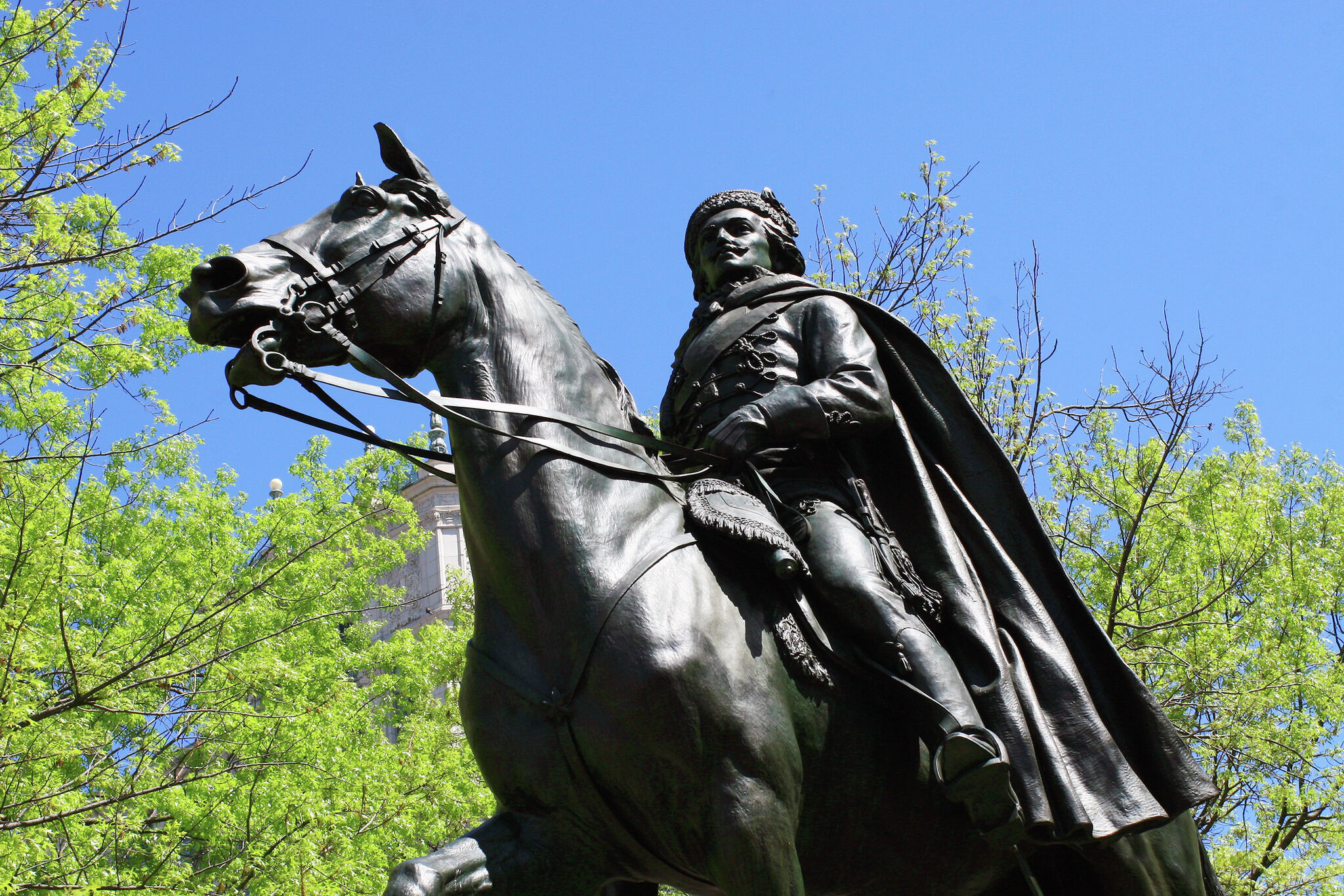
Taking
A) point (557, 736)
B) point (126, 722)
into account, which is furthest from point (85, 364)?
point (557, 736)

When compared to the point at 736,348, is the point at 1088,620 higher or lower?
lower

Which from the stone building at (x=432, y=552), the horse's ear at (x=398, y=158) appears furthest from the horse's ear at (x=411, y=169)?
the stone building at (x=432, y=552)

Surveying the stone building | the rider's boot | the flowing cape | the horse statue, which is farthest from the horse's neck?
the stone building

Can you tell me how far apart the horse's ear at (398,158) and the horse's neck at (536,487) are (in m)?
0.34

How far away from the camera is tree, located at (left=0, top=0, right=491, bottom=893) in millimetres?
9250

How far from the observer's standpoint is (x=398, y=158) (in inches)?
181

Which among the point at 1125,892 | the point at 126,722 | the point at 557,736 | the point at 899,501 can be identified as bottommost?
the point at 1125,892

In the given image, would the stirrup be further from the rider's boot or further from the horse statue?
the horse statue

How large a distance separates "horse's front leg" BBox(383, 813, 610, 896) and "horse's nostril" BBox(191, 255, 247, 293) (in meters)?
1.79

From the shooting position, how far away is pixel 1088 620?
4.84 meters

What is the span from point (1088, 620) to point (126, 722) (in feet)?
34.3

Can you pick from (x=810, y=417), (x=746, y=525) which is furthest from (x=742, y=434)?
(x=746, y=525)

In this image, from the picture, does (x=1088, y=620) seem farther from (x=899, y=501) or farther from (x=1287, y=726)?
(x=1287, y=726)

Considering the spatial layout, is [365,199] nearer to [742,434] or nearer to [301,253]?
[301,253]
